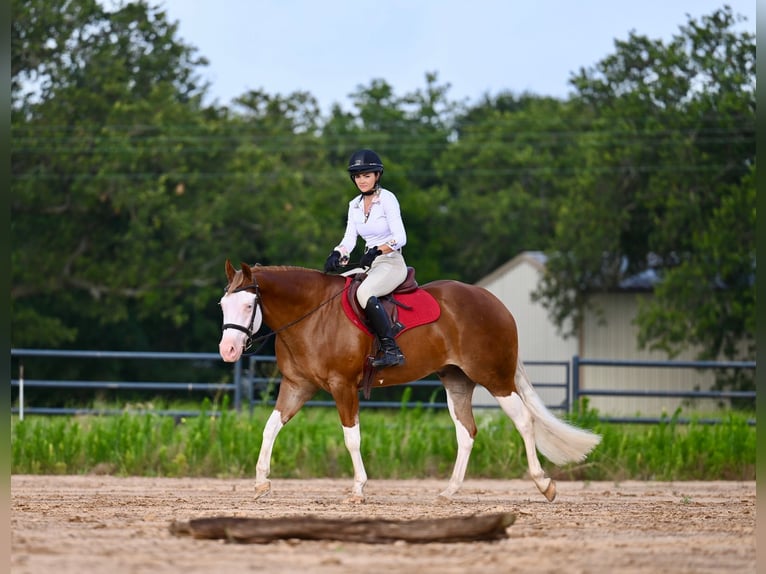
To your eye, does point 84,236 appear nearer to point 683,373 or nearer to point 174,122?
point 174,122

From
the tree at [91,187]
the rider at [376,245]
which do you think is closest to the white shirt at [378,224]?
the rider at [376,245]

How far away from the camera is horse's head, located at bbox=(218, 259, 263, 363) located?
9492 mm

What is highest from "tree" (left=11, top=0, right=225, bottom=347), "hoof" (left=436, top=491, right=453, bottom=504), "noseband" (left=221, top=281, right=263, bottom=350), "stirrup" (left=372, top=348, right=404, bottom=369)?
"tree" (left=11, top=0, right=225, bottom=347)

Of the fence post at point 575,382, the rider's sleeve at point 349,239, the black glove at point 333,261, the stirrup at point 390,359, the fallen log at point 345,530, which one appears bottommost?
the fallen log at point 345,530

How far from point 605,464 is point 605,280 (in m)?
24.0

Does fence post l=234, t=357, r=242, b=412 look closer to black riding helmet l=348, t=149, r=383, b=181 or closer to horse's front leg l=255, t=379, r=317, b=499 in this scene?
horse's front leg l=255, t=379, r=317, b=499

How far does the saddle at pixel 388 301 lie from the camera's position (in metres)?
9.98

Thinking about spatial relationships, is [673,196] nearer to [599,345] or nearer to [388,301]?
[599,345]

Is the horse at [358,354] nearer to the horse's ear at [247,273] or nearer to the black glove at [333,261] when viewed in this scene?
the horse's ear at [247,273]

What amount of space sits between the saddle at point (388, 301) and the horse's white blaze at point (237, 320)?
2.52 feet

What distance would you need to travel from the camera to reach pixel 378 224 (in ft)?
32.8

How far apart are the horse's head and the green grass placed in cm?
408

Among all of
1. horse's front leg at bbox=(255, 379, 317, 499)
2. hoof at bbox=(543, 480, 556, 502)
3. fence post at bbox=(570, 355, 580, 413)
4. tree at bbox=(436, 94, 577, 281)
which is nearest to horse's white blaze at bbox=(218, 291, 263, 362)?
horse's front leg at bbox=(255, 379, 317, 499)

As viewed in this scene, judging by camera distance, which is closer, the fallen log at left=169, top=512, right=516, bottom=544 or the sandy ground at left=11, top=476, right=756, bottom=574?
the sandy ground at left=11, top=476, right=756, bottom=574
